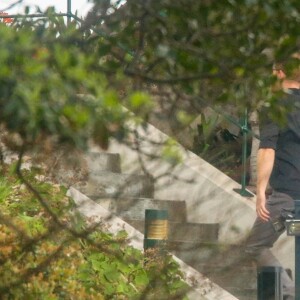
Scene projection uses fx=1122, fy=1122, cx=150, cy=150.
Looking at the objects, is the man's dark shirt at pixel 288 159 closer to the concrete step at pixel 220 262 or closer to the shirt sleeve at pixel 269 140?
the shirt sleeve at pixel 269 140

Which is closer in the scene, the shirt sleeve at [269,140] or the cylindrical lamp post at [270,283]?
the cylindrical lamp post at [270,283]

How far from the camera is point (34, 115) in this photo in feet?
8.54

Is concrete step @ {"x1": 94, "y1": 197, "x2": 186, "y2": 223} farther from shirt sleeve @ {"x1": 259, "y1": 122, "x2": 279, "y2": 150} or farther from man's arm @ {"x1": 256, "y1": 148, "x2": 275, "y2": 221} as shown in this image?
shirt sleeve @ {"x1": 259, "y1": 122, "x2": 279, "y2": 150}

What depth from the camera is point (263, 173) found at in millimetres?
6848

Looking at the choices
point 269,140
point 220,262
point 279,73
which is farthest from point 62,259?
point 269,140

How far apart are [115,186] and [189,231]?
2.72 feet

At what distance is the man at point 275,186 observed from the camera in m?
6.80

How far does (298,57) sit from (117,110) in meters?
0.74

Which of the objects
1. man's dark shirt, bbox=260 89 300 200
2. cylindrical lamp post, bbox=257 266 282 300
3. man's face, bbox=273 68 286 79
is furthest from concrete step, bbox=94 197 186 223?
man's face, bbox=273 68 286 79

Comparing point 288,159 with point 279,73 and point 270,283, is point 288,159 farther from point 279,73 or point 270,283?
point 279,73

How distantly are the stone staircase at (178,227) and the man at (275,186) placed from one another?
0.47ft

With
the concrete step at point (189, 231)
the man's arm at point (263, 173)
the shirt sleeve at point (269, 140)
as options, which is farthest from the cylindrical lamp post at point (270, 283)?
the shirt sleeve at point (269, 140)

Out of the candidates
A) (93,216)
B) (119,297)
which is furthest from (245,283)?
(93,216)

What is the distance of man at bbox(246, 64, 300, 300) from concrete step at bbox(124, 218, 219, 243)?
28 centimetres
